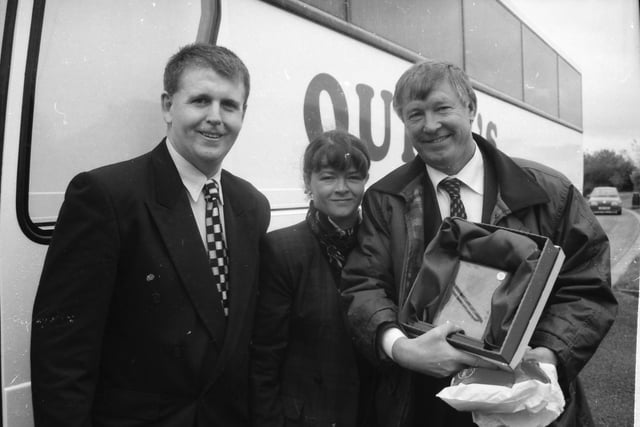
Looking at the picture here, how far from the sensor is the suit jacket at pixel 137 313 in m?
1.27

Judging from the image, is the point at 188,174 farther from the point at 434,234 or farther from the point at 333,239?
the point at 434,234

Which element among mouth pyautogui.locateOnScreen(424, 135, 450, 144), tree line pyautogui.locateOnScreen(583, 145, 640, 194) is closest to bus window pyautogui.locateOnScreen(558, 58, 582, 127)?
tree line pyautogui.locateOnScreen(583, 145, 640, 194)

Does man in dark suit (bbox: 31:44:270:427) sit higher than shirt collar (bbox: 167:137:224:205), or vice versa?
shirt collar (bbox: 167:137:224:205)

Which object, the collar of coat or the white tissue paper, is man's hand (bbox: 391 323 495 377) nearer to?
the white tissue paper

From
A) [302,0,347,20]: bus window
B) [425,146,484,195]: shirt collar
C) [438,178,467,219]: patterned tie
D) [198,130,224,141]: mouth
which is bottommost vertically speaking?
[438,178,467,219]: patterned tie

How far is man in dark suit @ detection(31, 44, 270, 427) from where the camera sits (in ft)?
4.17

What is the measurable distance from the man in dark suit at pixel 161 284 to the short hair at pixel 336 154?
0.30 metres

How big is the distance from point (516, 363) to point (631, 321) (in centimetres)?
510

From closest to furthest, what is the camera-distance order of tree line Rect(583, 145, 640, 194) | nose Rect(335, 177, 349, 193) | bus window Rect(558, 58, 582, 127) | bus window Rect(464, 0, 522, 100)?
nose Rect(335, 177, 349, 193), tree line Rect(583, 145, 640, 194), bus window Rect(464, 0, 522, 100), bus window Rect(558, 58, 582, 127)

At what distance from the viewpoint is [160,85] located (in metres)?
1.73

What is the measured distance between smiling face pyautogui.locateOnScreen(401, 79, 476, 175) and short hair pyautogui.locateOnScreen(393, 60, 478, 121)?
0.04 feet

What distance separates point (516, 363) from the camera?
3.95 feet

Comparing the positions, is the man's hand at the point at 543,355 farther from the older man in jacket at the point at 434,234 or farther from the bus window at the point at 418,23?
the bus window at the point at 418,23

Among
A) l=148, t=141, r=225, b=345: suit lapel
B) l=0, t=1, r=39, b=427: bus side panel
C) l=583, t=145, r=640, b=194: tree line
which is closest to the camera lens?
l=0, t=1, r=39, b=427: bus side panel
